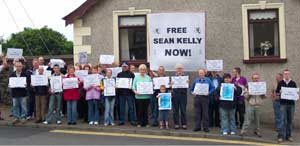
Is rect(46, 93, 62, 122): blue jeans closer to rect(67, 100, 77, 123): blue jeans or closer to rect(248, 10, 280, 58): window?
rect(67, 100, 77, 123): blue jeans

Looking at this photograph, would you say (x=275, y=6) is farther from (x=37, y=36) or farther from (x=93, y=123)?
(x=37, y=36)

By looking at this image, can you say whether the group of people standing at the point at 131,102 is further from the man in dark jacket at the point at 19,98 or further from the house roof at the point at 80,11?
the house roof at the point at 80,11

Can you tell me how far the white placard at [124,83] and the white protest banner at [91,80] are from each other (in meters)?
0.56

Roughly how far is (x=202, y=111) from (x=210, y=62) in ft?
5.15

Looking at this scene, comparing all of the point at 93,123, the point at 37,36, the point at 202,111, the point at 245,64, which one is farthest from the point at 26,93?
the point at 37,36

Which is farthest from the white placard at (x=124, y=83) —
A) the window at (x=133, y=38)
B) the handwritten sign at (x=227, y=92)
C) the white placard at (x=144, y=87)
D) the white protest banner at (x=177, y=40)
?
the handwritten sign at (x=227, y=92)

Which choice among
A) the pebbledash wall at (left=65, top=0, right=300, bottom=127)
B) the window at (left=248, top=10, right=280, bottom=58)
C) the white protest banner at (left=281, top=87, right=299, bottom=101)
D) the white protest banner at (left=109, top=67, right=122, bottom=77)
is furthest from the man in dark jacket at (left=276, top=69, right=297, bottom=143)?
the white protest banner at (left=109, top=67, right=122, bottom=77)

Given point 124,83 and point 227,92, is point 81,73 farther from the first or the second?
point 227,92

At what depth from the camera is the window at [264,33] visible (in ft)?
51.5

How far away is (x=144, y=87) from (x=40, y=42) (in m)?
40.3

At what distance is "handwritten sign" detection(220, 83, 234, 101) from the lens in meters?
13.3

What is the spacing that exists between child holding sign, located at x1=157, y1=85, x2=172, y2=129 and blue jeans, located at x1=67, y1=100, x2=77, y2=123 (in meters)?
2.29

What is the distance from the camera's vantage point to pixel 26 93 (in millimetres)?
14570

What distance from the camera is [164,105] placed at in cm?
1384
